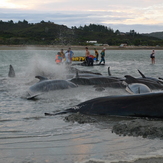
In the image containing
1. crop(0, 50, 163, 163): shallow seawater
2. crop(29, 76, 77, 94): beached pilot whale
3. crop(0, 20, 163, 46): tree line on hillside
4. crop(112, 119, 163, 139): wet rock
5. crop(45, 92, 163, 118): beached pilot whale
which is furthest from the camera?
crop(0, 20, 163, 46): tree line on hillside

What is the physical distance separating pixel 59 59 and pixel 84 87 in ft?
42.3

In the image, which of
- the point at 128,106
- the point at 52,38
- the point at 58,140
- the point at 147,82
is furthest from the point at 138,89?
the point at 52,38

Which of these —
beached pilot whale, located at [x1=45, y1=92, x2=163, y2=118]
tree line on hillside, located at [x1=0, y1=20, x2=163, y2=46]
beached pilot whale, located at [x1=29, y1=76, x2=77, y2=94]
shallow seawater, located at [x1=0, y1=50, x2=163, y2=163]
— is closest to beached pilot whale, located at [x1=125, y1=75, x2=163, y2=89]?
beached pilot whale, located at [x1=29, y1=76, x2=77, y2=94]

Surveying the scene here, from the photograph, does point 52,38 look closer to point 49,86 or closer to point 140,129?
point 49,86

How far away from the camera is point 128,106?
8.12m

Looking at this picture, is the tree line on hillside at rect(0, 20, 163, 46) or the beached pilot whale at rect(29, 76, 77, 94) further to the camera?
the tree line on hillside at rect(0, 20, 163, 46)

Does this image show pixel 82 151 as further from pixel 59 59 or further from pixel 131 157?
pixel 59 59

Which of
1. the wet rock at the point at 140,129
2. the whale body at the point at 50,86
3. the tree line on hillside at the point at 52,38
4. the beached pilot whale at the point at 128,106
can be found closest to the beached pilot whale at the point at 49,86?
the whale body at the point at 50,86

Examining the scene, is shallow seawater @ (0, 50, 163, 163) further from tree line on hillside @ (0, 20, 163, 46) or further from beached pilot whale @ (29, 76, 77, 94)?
tree line on hillside @ (0, 20, 163, 46)

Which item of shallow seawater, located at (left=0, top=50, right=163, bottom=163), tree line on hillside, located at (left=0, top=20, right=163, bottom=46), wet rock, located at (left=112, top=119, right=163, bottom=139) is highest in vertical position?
tree line on hillside, located at (left=0, top=20, right=163, bottom=46)

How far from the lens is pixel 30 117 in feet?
29.5

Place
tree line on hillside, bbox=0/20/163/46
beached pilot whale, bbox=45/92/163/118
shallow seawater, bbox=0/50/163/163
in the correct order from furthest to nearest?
tree line on hillside, bbox=0/20/163/46 < beached pilot whale, bbox=45/92/163/118 < shallow seawater, bbox=0/50/163/163

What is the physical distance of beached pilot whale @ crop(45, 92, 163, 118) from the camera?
25.7ft

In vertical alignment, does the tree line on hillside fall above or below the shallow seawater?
above
